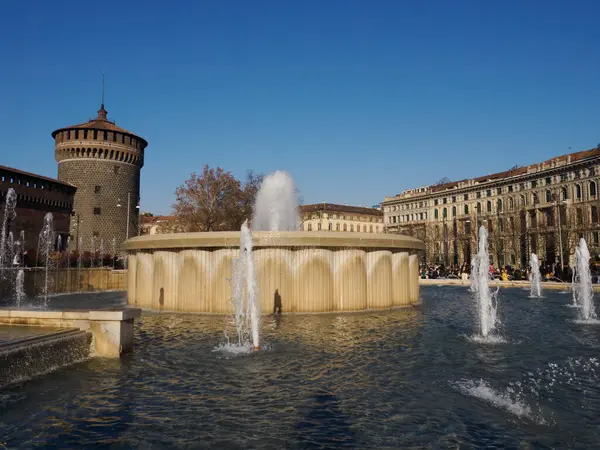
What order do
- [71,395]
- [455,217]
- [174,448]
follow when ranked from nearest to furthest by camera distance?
1. [174,448]
2. [71,395]
3. [455,217]

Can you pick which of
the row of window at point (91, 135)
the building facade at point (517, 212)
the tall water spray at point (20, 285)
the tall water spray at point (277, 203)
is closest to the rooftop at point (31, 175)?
the row of window at point (91, 135)

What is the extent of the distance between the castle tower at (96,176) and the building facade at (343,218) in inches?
1975

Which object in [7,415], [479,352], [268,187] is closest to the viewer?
[7,415]

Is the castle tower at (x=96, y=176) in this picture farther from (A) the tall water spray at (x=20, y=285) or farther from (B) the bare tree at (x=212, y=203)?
(A) the tall water spray at (x=20, y=285)

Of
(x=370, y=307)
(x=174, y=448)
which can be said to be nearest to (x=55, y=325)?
(x=174, y=448)

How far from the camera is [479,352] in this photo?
9508 millimetres

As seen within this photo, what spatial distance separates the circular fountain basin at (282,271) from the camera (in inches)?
598

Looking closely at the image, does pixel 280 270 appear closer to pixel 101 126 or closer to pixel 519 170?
pixel 101 126

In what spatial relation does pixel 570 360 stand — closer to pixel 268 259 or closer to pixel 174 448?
pixel 174 448

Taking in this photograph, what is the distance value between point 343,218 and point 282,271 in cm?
9552

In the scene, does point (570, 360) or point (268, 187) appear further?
point (268, 187)

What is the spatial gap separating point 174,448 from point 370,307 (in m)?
11.8

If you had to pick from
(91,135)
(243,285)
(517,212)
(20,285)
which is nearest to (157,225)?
(91,135)

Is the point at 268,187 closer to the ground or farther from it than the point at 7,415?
farther from it
